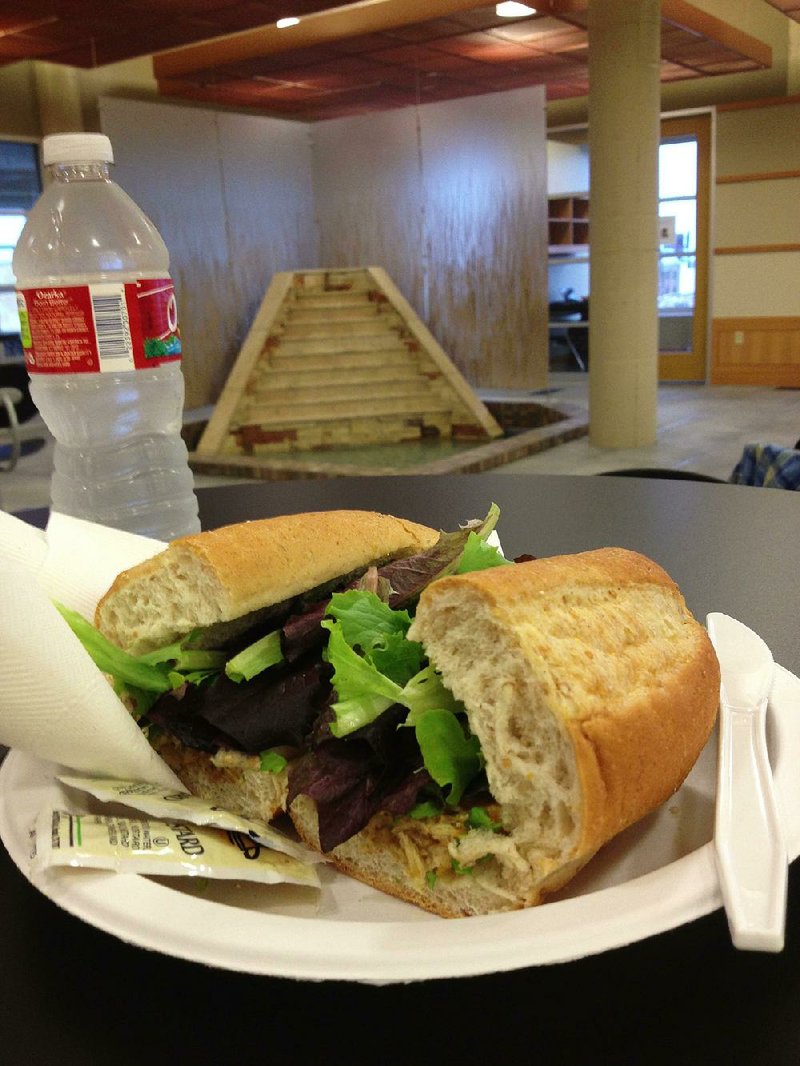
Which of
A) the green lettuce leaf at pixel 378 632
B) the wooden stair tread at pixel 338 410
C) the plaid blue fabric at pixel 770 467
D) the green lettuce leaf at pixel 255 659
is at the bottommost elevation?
the wooden stair tread at pixel 338 410

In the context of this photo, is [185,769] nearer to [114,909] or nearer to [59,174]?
[114,909]

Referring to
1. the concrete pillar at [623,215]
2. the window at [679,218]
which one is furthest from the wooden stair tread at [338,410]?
the window at [679,218]

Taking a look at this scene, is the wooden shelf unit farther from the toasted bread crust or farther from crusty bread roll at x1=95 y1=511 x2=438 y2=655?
the toasted bread crust

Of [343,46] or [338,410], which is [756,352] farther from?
[343,46]

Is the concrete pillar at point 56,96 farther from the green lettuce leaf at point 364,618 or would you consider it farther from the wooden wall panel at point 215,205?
the green lettuce leaf at point 364,618

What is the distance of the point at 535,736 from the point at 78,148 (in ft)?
2.87

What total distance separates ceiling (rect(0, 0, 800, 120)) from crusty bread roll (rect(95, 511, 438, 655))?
6689 millimetres

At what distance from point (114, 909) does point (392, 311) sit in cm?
790

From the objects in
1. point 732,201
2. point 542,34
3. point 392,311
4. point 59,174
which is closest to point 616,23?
point 542,34

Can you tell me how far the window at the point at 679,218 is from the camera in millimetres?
10641

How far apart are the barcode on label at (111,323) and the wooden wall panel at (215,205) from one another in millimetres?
8353

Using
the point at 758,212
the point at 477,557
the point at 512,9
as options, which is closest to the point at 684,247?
the point at 758,212

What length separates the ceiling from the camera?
22.6 feet

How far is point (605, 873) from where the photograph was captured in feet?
2.01
